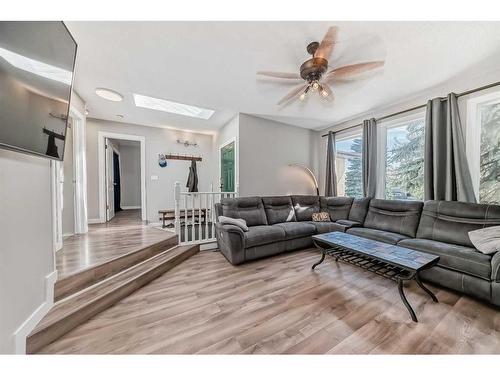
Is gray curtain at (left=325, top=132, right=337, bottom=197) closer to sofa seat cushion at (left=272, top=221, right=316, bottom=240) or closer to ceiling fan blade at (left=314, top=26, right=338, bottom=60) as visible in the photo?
sofa seat cushion at (left=272, top=221, right=316, bottom=240)

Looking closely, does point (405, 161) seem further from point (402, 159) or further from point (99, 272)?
point (99, 272)

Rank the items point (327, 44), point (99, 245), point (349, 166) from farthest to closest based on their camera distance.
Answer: point (349, 166), point (99, 245), point (327, 44)

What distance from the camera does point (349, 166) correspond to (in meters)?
4.27

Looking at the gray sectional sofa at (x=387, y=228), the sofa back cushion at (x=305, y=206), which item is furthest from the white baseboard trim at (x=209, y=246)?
the sofa back cushion at (x=305, y=206)

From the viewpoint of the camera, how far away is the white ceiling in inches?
63.4

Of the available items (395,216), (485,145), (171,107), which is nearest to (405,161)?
(485,145)

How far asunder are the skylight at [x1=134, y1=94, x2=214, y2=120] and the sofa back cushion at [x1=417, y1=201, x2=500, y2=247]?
397 centimetres

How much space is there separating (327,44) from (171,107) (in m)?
3.04

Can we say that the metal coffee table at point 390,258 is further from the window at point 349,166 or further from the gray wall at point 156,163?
the gray wall at point 156,163

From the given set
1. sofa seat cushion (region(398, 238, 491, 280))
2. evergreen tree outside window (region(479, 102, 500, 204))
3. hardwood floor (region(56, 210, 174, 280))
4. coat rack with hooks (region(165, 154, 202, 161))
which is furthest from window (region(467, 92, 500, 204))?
coat rack with hooks (region(165, 154, 202, 161))

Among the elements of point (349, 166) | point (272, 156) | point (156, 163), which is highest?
point (272, 156)
